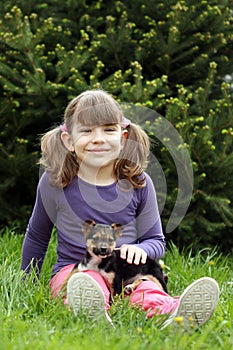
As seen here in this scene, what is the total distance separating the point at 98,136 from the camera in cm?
275

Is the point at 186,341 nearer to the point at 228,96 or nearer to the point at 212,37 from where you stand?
the point at 228,96

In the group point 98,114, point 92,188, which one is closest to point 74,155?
point 92,188

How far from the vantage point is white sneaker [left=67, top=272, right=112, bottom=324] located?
2.30m

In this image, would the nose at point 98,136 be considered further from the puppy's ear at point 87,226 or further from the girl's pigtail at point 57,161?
the puppy's ear at point 87,226

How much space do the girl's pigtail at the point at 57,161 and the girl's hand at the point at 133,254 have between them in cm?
50

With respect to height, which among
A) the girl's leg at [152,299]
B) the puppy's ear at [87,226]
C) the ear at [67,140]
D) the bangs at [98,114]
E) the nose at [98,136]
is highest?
the bangs at [98,114]

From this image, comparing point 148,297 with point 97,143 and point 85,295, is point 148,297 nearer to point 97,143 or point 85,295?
point 85,295

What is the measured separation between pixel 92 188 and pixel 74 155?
21 centimetres

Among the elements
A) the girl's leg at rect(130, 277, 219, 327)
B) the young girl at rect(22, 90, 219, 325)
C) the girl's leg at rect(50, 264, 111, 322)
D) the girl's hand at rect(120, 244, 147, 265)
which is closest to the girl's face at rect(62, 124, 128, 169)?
the young girl at rect(22, 90, 219, 325)

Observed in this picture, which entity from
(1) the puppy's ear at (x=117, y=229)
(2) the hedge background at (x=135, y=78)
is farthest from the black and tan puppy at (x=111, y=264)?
(2) the hedge background at (x=135, y=78)

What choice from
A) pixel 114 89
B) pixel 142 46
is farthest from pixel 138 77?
pixel 142 46

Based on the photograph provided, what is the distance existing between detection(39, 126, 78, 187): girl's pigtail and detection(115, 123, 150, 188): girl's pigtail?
0.23 meters

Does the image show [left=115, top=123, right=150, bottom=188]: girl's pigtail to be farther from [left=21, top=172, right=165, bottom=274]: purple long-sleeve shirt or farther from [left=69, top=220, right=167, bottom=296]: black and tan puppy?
[left=69, top=220, right=167, bottom=296]: black and tan puppy

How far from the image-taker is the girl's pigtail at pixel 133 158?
9.59 feet
